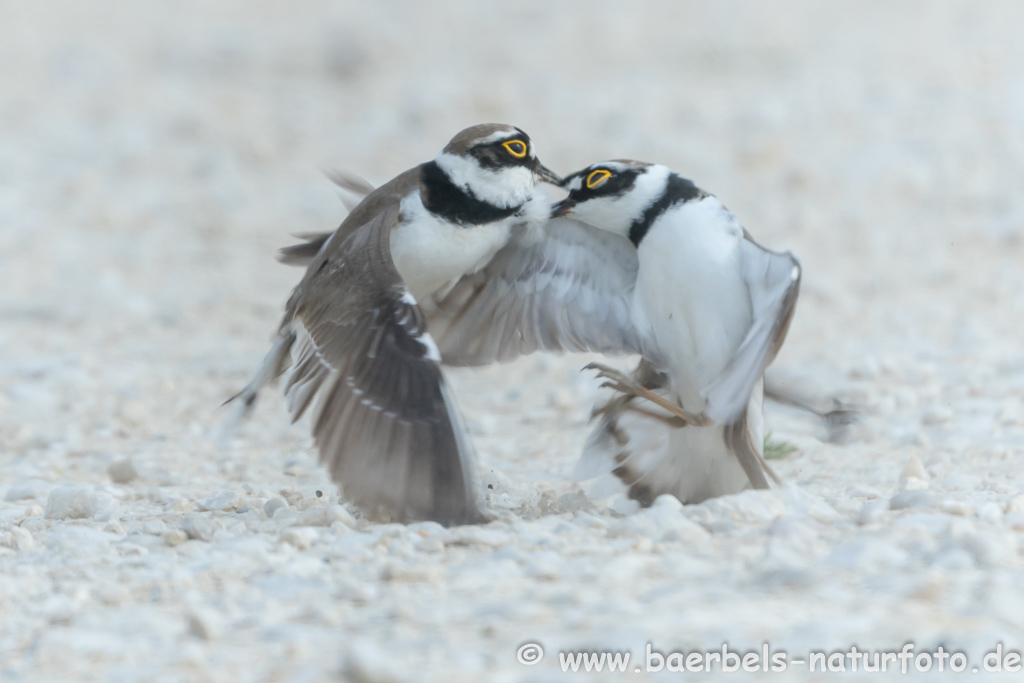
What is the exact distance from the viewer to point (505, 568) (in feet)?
10.7

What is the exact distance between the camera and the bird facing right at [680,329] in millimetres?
4191

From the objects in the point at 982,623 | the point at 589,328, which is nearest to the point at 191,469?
the point at 589,328

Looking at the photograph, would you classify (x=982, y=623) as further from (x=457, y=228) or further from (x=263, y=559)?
(x=457, y=228)

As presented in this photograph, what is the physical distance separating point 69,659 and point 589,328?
2.51 metres

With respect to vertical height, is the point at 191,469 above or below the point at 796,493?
below

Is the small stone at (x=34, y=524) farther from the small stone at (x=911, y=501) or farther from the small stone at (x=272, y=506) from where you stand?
the small stone at (x=911, y=501)

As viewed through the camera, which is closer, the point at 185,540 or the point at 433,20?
the point at 185,540

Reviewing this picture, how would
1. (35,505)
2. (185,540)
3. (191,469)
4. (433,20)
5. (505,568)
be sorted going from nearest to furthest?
1. (505,568)
2. (185,540)
3. (35,505)
4. (191,469)
5. (433,20)

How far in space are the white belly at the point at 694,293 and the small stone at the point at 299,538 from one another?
150 cm

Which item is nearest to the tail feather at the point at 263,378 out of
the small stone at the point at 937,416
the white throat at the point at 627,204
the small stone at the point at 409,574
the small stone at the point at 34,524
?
the small stone at the point at 34,524

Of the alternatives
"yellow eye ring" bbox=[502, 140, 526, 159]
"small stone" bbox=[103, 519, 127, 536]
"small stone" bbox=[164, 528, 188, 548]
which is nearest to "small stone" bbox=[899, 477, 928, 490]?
"yellow eye ring" bbox=[502, 140, 526, 159]

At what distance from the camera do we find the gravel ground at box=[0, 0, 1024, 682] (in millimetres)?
2912
